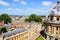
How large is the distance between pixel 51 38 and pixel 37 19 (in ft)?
208

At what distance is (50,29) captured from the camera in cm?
2727

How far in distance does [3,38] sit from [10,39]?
3.41 m

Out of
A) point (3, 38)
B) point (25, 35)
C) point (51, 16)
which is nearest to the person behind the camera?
point (51, 16)

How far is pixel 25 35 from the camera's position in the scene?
139 feet

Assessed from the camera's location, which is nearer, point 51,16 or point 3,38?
point 51,16

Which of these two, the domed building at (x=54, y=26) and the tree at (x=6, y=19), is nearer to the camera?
the domed building at (x=54, y=26)

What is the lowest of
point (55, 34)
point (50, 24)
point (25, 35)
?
point (25, 35)

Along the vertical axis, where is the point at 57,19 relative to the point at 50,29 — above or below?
above

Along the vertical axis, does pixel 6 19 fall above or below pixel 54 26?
below

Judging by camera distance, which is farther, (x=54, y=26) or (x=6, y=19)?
(x=6, y=19)

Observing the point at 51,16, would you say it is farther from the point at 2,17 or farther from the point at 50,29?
the point at 2,17

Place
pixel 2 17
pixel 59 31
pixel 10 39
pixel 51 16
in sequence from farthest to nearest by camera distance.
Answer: pixel 2 17, pixel 10 39, pixel 51 16, pixel 59 31

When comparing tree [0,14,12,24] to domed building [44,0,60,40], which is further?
tree [0,14,12,24]

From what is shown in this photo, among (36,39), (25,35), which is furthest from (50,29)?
(25,35)
